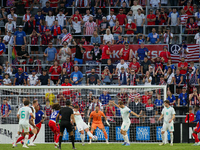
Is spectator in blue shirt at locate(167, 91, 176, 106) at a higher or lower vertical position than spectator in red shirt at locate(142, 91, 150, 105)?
lower

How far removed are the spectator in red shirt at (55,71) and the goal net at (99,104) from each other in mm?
3604

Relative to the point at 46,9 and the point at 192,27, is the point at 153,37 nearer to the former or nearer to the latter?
the point at 192,27

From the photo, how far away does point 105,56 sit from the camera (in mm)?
22031

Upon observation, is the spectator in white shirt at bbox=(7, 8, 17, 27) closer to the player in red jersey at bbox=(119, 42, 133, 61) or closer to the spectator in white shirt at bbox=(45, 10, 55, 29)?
the spectator in white shirt at bbox=(45, 10, 55, 29)

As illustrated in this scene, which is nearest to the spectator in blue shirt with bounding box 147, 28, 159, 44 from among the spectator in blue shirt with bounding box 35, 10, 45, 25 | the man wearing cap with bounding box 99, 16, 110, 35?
the man wearing cap with bounding box 99, 16, 110, 35

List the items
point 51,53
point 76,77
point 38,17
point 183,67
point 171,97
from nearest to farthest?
point 171,97
point 76,77
point 183,67
point 51,53
point 38,17

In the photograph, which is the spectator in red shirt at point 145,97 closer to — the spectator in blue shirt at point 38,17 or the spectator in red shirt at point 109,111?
Answer: the spectator in red shirt at point 109,111

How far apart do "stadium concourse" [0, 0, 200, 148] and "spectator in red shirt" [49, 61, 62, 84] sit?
61 mm

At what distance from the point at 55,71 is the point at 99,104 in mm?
4909

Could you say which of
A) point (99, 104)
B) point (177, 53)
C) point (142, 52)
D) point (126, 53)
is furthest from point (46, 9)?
point (99, 104)

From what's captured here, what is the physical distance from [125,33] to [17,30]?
292 inches

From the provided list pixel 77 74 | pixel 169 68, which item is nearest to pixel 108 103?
pixel 77 74

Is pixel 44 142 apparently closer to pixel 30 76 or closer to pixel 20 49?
pixel 30 76

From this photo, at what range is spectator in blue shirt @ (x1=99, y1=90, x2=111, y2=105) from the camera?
18016 mm
